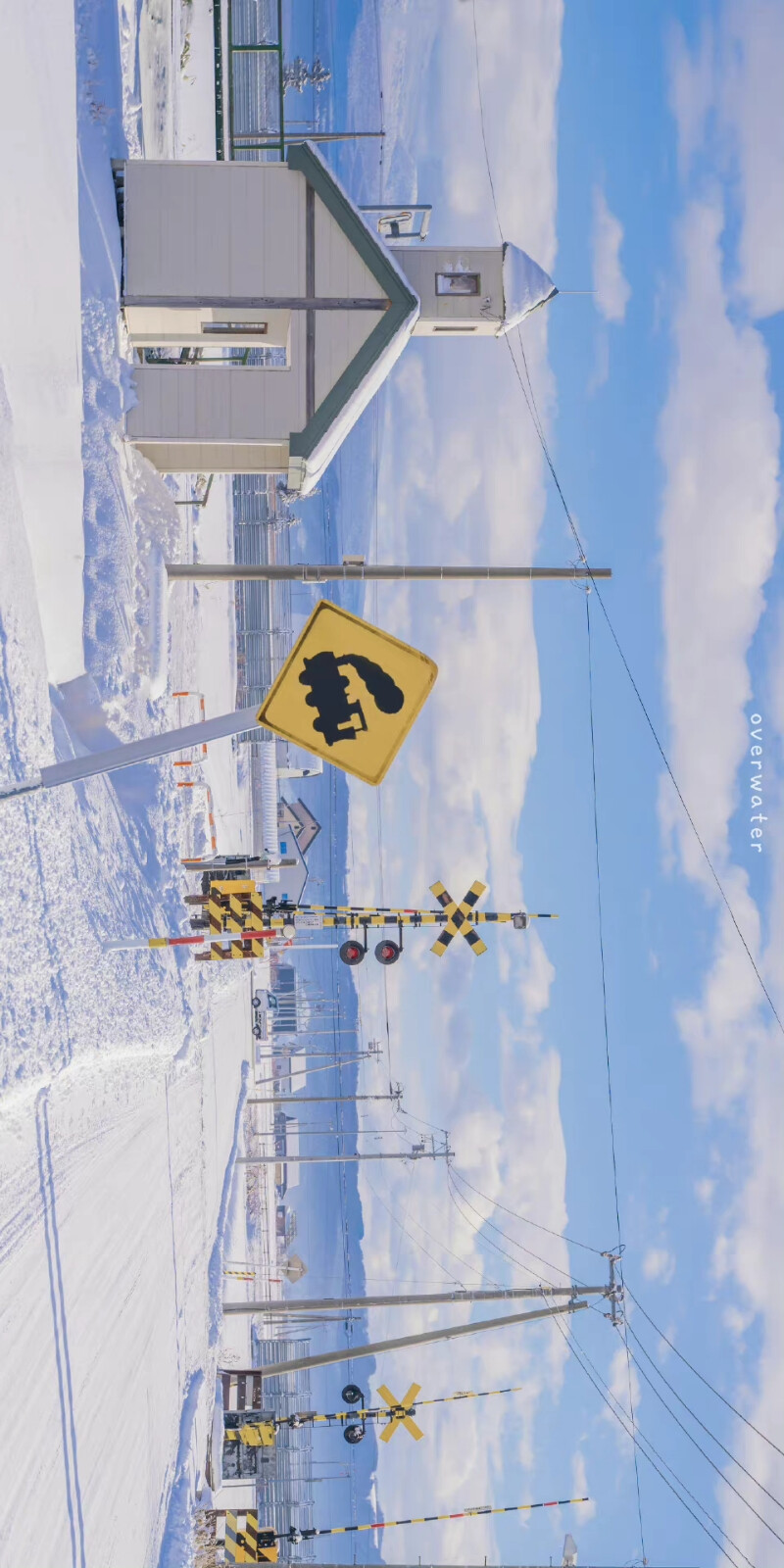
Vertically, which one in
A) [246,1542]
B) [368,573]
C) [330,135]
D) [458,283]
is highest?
[330,135]

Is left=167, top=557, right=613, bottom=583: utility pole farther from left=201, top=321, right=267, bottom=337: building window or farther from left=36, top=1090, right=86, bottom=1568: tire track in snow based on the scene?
left=36, top=1090, right=86, bottom=1568: tire track in snow

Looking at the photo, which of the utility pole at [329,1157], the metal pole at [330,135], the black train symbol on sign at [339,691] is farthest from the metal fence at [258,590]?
the black train symbol on sign at [339,691]

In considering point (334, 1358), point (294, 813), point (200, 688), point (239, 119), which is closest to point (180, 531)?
point (200, 688)

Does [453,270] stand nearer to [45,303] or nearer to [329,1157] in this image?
[45,303]

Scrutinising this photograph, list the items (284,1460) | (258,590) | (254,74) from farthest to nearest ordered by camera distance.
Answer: (258,590)
(284,1460)
(254,74)

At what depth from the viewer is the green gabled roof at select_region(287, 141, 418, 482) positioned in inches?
579

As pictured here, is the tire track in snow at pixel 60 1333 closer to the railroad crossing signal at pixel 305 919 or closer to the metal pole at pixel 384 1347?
the railroad crossing signal at pixel 305 919

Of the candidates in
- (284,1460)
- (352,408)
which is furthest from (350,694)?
(284,1460)

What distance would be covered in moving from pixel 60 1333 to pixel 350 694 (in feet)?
24.2

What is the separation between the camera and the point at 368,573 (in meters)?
15.3

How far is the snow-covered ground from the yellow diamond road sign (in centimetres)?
358

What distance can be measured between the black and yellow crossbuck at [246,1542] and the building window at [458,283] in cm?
1812

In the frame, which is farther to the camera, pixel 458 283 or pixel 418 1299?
pixel 418 1299

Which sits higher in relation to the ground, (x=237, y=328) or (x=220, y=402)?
(x=237, y=328)
